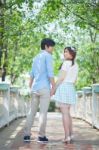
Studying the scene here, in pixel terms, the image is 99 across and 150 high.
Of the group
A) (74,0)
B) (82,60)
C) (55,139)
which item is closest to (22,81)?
(82,60)

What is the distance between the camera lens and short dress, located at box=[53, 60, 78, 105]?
9117 millimetres

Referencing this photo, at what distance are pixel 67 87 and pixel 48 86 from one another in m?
0.38

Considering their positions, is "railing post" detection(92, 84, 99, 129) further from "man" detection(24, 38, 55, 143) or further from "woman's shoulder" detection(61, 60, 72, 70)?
"man" detection(24, 38, 55, 143)

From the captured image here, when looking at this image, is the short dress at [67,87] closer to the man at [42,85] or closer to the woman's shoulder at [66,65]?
the woman's shoulder at [66,65]

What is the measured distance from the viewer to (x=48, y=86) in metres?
9.05

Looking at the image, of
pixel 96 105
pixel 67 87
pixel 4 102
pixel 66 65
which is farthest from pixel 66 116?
pixel 4 102

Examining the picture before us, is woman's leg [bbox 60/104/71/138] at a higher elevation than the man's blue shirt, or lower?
lower

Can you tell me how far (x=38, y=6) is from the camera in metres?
16.4

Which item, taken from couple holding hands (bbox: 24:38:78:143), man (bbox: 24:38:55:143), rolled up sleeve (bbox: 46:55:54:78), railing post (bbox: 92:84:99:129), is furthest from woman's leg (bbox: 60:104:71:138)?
railing post (bbox: 92:84:99:129)

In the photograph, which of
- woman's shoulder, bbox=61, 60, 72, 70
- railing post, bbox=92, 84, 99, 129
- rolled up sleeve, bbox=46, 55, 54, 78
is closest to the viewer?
rolled up sleeve, bbox=46, 55, 54, 78

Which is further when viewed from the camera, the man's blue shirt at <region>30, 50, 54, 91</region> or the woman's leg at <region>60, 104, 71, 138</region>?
the woman's leg at <region>60, 104, 71, 138</region>

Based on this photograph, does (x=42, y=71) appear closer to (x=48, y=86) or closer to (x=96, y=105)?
(x=48, y=86)

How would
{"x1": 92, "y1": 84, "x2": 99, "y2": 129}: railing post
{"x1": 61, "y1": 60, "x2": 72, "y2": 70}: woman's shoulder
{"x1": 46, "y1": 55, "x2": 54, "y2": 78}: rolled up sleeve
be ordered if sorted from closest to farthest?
{"x1": 46, "y1": 55, "x2": 54, "y2": 78}: rolled up sleeve
{"x1": 61, "y1": 60, "x2": 72, "y2": 70}: woman's shoulder
{"x1": 92, "y1": 84, "x2": 99, "y2": 129}: railing post

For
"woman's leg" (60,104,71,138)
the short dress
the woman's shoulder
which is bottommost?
"woman's leg" (60,104,71,138)
